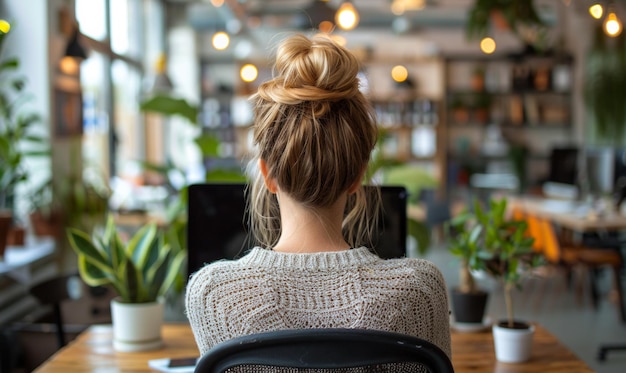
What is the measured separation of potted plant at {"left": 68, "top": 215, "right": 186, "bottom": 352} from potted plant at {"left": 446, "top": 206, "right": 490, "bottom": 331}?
2.89 ft

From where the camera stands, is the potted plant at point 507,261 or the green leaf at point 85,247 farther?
the green leaf at point 85,247

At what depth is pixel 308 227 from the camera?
1.39 meters

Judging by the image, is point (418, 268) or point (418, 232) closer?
point (418, 268)

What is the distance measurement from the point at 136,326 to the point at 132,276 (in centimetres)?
15

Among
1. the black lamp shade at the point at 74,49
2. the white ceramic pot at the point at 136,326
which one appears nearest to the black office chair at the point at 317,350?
the white ceramic pot at the point at 136,326

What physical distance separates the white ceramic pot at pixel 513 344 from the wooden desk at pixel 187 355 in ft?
0.08

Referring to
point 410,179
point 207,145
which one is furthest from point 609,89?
point 207,145

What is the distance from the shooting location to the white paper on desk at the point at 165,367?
75.1 inches

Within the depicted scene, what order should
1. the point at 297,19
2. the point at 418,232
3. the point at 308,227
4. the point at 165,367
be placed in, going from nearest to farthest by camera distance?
1. the point at 308,227
2. the point at 165,367
3. the point at 418,232
4. the point at 297,19

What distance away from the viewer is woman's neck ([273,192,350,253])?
1385 mm

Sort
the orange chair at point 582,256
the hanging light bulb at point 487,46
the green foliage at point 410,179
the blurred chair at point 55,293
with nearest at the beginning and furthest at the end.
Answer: the blurred chair at point 55,293, the green foliage at point 410,179, the orange chair at point 582,256, the hanging light bulb at point 487,46

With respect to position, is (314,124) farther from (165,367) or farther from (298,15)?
(298,15)

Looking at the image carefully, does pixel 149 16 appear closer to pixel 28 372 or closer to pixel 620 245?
pixel 620 245

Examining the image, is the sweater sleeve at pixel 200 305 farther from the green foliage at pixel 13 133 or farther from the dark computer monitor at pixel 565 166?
the dark computer monitor at pixel 565 166
